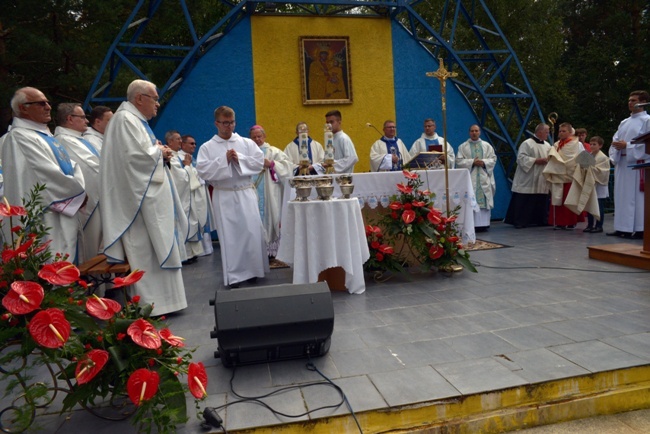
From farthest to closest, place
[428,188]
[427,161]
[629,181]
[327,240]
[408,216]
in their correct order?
[629,181]
[427,161]
[428,188]
[408,216]
[327,240]

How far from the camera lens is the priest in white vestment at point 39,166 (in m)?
4.10

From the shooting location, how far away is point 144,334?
2285 mm

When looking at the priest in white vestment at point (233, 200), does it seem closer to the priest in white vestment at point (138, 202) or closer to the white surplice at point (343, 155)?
the priest in white vestment at point (138, 202)

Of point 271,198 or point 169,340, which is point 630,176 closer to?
point 271,198

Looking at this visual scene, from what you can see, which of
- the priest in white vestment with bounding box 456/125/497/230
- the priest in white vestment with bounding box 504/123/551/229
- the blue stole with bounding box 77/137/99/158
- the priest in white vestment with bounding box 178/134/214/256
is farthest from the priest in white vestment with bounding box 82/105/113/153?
the priest in white vestment with bounding box 504/123/551/229

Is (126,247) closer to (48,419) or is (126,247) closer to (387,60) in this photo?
(48,419)

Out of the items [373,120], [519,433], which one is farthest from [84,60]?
[519,433]

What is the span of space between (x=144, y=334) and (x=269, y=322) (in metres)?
0.83

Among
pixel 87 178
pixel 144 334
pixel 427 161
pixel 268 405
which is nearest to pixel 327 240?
pixel 427 161

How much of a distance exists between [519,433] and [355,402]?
0.86 meters

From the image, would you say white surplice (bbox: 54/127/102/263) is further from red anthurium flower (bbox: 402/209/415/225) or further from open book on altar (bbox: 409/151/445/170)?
open book on altar (bbox: 409/151/445/170)

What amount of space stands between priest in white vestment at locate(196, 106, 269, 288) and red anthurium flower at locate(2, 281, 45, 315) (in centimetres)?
326

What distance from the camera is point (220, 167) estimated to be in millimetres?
5402

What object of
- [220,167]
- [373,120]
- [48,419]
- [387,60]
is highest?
[387,60]
